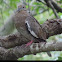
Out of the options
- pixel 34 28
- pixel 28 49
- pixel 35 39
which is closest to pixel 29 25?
pixel 34 28

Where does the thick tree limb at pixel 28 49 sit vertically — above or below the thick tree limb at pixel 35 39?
below

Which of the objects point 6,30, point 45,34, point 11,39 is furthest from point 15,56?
point 6,30

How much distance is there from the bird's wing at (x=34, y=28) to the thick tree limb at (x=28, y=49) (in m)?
0.30

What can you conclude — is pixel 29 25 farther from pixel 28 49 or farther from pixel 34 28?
pixel 28 49

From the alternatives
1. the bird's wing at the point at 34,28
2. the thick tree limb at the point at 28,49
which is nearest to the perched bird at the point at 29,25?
the bird's wing at the point at 34,28

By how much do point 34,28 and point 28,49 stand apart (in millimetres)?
516

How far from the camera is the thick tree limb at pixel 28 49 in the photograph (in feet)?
6.93

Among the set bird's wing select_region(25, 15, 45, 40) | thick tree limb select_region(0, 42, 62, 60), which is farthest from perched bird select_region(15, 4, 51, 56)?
thick tree limb select_region(0, 42, 62, 60)

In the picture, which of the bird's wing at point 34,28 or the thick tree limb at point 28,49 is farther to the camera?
the bird's wing at point 34,28

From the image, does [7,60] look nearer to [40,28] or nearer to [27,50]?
[27,50]

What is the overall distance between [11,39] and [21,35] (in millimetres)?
192

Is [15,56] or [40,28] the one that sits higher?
[40,28]

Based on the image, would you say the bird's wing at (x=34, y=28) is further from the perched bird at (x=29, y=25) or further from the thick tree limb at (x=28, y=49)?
the thick tree limb at (x=28, y=49)

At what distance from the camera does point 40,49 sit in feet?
7.38
